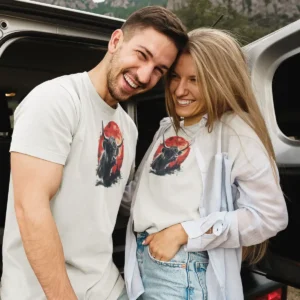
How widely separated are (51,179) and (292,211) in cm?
103

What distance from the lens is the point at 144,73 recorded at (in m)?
1.44

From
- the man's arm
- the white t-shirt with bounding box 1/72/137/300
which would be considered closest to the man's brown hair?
the white t-shirt with bounding box 1/72/137/300

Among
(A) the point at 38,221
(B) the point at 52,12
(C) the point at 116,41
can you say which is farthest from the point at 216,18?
(A) the point at 38,221

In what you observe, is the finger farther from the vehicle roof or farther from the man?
the vehicle roof

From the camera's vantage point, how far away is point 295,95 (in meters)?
1.80

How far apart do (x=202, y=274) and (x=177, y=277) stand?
83 mm

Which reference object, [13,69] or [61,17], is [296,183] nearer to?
[61,17]

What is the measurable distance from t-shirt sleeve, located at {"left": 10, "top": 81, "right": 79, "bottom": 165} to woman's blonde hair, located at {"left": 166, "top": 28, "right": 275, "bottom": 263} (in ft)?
1.49

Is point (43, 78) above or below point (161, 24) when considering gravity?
below

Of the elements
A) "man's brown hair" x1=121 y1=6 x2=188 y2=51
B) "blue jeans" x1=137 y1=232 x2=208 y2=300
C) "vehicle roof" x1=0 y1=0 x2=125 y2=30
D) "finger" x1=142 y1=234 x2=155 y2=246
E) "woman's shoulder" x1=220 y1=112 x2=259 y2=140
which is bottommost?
"blue jeans" x1=137 y1=232 x2=208 y2=300

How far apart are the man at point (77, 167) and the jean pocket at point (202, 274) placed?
323mm

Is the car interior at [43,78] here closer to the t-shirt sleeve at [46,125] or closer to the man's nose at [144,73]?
the man's nose at [144,73]

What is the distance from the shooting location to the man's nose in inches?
56.5

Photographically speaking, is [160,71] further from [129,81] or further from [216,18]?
[216,18]
